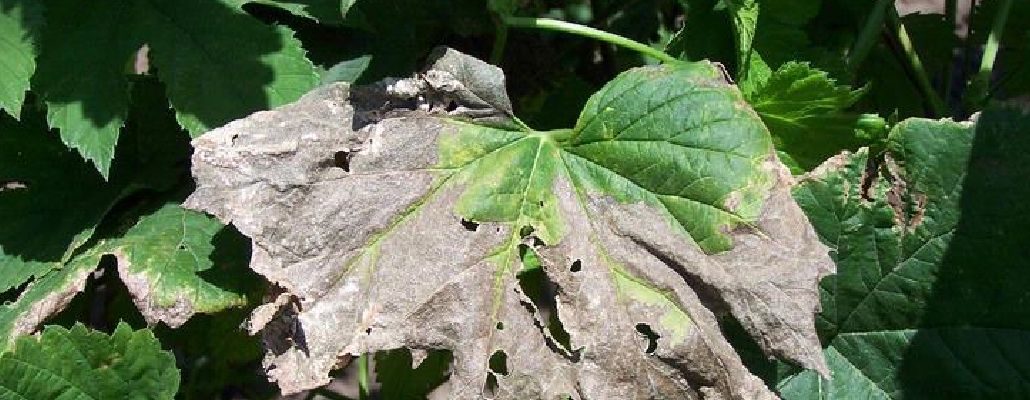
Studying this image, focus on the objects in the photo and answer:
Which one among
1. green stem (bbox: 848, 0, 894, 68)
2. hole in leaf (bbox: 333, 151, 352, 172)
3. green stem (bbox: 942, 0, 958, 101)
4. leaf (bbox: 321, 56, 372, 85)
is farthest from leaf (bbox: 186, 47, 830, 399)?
green stem (bbox: 942, 0, 958, 101)

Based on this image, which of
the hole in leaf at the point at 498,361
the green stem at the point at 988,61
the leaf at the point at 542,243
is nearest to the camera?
the leaf at the point at 542,243

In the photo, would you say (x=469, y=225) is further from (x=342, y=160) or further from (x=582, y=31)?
→ (x=582, y=31)

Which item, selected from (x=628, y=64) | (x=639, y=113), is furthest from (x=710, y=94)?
(x=628, y=64)

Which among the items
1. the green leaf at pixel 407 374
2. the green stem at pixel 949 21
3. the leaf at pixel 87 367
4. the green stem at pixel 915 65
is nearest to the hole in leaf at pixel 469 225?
the leaf at pixel 87 367

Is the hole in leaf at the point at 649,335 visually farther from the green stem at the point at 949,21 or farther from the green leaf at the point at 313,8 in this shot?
the green stem at the point at 949,21

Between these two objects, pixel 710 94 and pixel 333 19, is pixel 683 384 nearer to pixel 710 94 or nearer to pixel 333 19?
pixel 710 94
